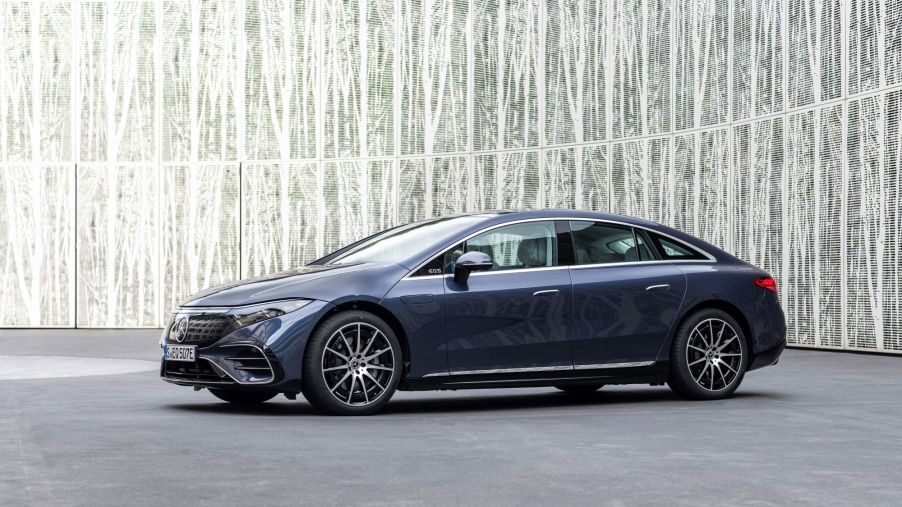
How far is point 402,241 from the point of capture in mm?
9836

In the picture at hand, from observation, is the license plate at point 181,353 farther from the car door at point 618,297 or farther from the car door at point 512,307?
the car door at point 618,297

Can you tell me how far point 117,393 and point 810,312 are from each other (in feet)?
28.5

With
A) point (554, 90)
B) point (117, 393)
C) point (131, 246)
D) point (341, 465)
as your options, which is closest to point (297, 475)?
point (341, 465)

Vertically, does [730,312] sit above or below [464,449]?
above

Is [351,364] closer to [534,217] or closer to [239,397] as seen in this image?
[239,397]

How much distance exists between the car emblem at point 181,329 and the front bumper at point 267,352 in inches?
14.0

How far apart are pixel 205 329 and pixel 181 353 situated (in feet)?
1.00

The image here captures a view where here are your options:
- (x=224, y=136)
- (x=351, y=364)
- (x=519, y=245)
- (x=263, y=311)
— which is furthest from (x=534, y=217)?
(x=224, y=136)

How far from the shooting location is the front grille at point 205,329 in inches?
351

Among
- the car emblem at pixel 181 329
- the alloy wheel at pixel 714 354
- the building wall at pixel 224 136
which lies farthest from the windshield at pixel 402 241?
the building wall at pixel 224 136

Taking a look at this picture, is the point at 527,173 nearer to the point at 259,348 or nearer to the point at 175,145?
the point at 175,145

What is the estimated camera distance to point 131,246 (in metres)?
22.2

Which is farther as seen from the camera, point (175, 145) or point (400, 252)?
point (175, 145)

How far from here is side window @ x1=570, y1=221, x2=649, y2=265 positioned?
9.84 metres
